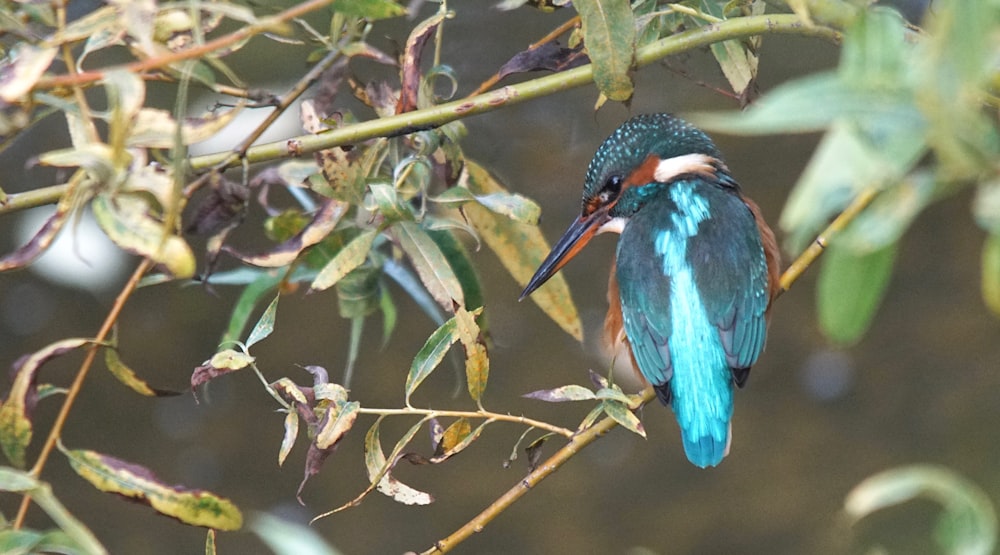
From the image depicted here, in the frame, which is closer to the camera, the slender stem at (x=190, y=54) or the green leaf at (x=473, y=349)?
the slender stem at (x=190, y=54)

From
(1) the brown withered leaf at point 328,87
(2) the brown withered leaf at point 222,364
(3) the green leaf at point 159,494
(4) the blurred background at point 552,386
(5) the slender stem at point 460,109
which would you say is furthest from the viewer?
(4) the blurred background at point 552,386

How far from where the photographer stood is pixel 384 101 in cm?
124

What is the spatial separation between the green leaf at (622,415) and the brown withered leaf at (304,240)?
13.2 inches

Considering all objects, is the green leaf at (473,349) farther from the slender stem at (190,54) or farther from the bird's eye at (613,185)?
the bird's eye at (613,185)

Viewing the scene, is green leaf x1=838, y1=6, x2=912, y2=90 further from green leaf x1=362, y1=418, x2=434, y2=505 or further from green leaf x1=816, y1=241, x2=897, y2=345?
green leaf x1=362, y1=418, x2=434, y2=505

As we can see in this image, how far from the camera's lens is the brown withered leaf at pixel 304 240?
1.12 meters

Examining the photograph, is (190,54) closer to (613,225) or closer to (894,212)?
(894,212)

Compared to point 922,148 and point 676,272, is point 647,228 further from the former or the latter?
point 922,148

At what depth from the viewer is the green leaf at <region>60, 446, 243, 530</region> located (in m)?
0.80

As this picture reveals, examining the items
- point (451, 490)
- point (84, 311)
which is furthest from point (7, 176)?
point (451, 490)

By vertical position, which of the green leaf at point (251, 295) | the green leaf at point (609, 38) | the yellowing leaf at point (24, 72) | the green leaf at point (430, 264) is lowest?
the green leaf at point (251, 295)

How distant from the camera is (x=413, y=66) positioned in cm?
111

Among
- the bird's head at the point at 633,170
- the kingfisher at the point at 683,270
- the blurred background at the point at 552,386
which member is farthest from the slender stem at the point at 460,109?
the blurred background at the point at 552,386

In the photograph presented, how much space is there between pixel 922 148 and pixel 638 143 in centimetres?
131
